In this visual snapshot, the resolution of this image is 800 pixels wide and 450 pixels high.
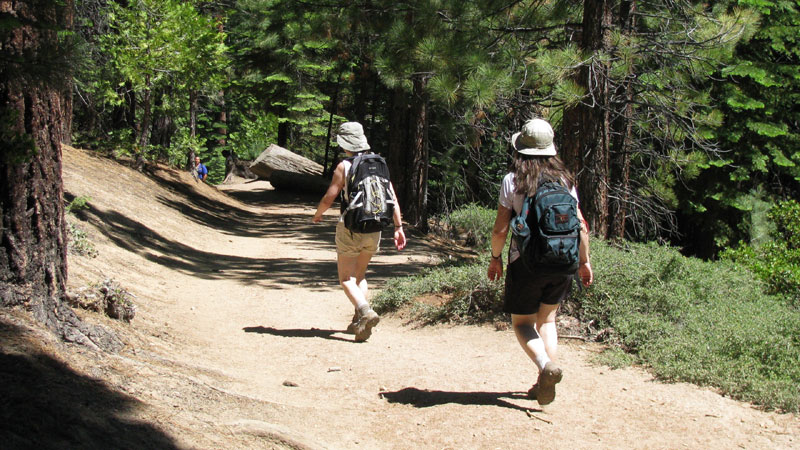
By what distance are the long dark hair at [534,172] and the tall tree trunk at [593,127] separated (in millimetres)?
3362

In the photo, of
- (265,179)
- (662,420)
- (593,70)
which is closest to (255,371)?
(662,420)

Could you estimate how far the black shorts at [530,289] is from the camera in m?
4.56

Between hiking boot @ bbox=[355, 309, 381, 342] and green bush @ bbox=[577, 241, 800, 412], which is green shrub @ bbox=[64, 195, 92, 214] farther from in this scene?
green bush @ bbox=[577, 241, 800, 412]

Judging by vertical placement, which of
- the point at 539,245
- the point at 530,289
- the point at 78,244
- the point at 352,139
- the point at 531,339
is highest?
the point at 352,139

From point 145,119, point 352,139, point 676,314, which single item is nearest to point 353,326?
point 352,139

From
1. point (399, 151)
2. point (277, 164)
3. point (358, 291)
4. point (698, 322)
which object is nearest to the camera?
point (698, 322)

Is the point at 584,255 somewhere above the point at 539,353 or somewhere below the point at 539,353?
above

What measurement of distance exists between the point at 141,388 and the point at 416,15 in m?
7.39

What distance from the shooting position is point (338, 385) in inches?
213

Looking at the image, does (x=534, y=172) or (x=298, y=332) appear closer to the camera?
(x=534, y=172)

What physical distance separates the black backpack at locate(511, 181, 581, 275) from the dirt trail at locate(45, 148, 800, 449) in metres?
1.02

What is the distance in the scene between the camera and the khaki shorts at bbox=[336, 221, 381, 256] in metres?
6.50

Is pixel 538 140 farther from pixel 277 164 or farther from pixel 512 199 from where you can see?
pixel 277 164

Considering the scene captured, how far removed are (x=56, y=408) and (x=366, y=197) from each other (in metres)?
3.37
